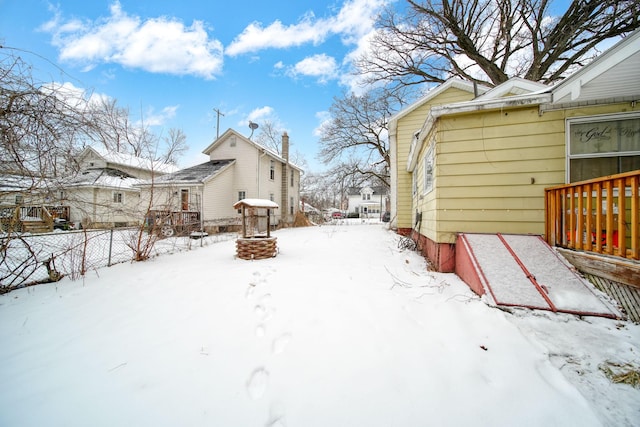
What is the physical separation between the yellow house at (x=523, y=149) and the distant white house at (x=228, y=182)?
38.8ft

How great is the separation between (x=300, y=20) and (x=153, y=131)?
10734 millimetres

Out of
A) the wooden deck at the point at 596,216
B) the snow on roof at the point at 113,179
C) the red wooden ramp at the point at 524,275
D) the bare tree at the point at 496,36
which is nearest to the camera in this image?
the wooden deck at the point at 596,216

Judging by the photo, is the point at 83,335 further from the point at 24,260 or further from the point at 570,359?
the point at 570,359

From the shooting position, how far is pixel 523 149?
3.63m

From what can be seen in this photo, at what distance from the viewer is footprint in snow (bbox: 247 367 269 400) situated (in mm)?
1629

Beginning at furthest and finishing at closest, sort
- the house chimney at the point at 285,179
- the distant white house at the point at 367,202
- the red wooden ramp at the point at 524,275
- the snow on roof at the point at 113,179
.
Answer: the distant white house at the point at 367,202 < the house chimney at the point at 285,179 < the snow on roof at the point at 113,179 < the red wooden ramp at the point at 524,275

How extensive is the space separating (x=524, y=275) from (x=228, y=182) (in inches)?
597

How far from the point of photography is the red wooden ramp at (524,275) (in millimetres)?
2424

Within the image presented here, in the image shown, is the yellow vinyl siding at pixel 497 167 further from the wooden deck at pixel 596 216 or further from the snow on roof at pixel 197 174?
the snow on roof at pixel 197 174

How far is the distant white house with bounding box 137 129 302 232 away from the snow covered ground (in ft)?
34.0

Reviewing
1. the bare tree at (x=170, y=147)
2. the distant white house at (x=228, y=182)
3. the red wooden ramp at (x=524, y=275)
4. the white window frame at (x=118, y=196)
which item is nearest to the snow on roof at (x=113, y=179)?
the white window frame at (x=118, y=196)

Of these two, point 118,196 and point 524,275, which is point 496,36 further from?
point 118,196

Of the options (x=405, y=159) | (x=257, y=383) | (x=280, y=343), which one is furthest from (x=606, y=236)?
(x=405, y=159)

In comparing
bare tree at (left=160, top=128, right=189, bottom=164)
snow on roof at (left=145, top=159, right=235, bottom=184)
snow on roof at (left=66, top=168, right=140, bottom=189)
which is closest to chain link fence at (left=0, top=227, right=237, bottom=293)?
bare tree at (left=160, top=128, right=189, bottom=164)
